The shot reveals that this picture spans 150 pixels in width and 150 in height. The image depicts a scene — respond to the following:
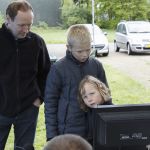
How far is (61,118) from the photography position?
10.9 ft

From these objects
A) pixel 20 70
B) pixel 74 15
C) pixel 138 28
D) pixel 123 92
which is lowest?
pixel 74 15

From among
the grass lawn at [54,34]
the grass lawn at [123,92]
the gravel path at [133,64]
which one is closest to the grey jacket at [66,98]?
the grass lawn at [123,92]

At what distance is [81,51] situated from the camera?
3127mm

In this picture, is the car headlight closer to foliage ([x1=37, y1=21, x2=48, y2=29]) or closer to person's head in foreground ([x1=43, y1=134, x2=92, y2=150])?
foliage ([x1=37, y1=21, x2=48, y2=29])

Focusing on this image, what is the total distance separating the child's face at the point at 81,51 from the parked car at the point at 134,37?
14575 mm

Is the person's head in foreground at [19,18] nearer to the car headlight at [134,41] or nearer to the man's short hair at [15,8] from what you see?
the man's short hair at [15,8]

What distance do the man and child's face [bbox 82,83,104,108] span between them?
76 cm

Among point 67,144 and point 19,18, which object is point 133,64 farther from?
point 67,144

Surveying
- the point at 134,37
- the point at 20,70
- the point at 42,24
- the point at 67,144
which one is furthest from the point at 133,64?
the point at 42,24

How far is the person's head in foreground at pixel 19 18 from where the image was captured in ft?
11.3

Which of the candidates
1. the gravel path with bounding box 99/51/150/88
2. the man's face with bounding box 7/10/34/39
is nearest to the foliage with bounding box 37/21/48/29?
the gravel path with bounding box 99/51/150/88

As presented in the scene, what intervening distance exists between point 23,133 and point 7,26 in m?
0.99

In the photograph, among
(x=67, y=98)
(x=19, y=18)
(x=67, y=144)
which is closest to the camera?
(x=67, y=144)

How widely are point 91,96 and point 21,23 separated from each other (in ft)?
2.73
